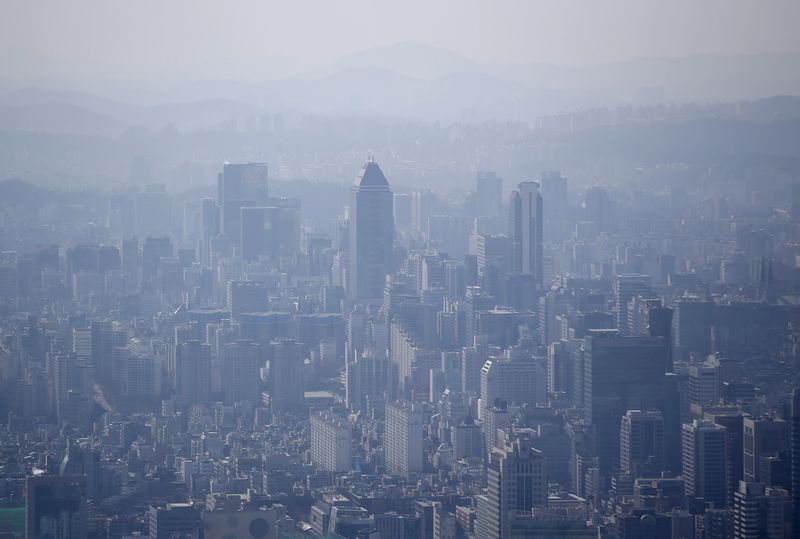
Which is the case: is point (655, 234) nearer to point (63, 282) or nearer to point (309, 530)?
point (63, 282)

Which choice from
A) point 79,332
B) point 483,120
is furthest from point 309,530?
point 483,120

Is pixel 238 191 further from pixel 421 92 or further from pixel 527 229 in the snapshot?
pixel 527 229

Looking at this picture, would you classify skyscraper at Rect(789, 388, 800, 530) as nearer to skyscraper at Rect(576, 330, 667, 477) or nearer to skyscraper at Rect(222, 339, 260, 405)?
skyscraper at Rect(576, 330, 667, 477)

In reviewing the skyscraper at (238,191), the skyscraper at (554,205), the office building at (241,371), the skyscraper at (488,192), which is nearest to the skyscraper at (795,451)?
the office building at (241,371)

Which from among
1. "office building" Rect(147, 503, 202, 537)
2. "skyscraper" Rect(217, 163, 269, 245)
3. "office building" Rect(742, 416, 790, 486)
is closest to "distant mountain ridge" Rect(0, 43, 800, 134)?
"skyscraper" Rect(217, 163, 269, 245)

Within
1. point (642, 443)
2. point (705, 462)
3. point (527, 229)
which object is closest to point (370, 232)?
point (527, 229)

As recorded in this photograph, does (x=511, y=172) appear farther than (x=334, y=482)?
Yes
